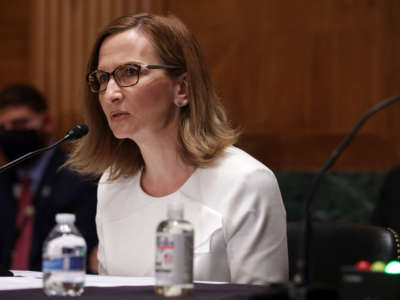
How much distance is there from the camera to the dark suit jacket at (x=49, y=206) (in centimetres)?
350

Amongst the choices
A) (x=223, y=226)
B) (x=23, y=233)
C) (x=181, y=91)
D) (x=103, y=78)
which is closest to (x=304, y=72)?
(x=23, y=233)

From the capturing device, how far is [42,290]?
1509mm

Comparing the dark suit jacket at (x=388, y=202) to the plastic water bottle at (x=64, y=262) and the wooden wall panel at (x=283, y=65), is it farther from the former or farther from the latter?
the plastic water bottle at (x=64, y=262)

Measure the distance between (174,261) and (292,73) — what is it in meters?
2.85

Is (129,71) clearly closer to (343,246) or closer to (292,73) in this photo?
(343,246)

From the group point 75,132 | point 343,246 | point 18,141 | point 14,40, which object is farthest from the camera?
point 14,40

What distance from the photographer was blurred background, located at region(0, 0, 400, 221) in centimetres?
386

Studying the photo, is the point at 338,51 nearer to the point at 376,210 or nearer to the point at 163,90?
the point at 376,210

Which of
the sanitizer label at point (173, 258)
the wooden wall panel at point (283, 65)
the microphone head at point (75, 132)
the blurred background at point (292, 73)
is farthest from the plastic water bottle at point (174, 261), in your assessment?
the wooden wall panel at point (283, 65)

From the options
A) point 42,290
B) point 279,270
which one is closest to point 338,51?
point 279,270

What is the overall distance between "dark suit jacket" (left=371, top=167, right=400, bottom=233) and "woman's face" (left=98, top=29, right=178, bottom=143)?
1686 millimetres

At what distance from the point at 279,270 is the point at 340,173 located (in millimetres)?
2036

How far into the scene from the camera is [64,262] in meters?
1.41

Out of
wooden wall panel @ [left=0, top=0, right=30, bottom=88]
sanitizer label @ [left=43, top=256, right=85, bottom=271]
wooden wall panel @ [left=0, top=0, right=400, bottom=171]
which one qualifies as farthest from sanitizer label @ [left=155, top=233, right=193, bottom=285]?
wooden wall panel @ [left=0, top=0, right=30, bottom=88]
